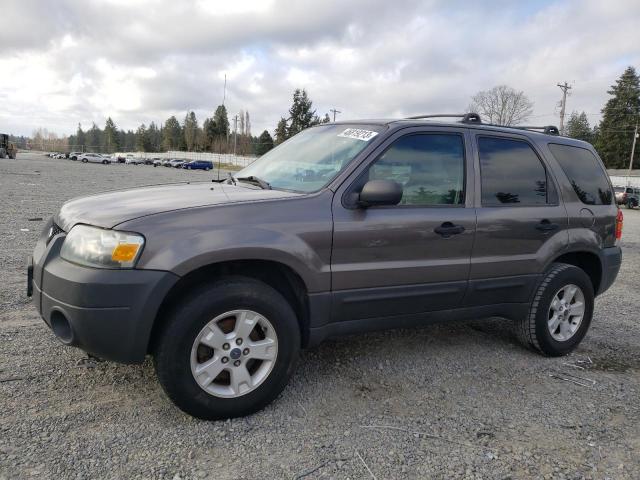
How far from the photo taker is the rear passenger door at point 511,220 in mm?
3736

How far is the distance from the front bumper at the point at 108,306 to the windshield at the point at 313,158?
1.19 meters

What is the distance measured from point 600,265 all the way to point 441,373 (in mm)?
1915

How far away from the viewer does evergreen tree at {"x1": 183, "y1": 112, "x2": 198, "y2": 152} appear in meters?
99.4

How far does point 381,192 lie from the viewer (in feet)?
10.0

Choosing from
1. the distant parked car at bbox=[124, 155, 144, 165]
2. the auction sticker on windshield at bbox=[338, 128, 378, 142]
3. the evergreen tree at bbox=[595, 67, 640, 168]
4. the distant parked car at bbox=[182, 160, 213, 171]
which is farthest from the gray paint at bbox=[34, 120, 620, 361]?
the distant parked car at bbox=[124, 155, 144, 165]

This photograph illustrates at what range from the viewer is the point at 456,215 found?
3584 millimetres

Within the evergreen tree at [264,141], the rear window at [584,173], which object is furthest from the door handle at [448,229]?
the evergreen tree at [264,141]

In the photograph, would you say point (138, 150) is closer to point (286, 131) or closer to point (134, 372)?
point (286, 131)

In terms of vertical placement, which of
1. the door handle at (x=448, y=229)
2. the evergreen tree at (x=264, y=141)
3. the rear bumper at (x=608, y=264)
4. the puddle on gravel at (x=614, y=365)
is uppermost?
the evergreen tree at (x=264, y=141)

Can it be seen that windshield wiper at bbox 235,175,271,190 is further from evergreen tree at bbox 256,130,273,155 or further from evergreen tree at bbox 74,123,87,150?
evergreen tree at bbox 74,123,87,150

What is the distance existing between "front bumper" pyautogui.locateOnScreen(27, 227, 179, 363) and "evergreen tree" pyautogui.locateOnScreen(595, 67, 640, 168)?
241ft

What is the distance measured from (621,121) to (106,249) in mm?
76738

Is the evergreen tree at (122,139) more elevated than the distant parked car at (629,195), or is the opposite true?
the evergreen tree at (122,139)

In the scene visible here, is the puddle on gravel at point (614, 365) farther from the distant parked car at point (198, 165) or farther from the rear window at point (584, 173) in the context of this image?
the distant parked car at point (198, 165)
